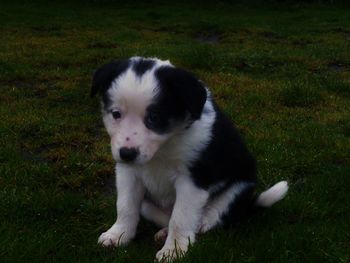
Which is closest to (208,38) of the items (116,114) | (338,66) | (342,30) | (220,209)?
(342,30)

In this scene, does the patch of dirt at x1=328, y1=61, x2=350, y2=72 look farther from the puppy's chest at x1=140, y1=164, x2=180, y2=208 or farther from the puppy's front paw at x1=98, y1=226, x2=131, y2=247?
the puppy's front paw at x1=98, y1=226, x2=131, y2=247

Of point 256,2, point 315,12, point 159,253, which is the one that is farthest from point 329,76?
point 256,2

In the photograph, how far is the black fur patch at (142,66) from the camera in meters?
3.49

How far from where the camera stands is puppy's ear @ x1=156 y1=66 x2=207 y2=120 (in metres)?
3.53

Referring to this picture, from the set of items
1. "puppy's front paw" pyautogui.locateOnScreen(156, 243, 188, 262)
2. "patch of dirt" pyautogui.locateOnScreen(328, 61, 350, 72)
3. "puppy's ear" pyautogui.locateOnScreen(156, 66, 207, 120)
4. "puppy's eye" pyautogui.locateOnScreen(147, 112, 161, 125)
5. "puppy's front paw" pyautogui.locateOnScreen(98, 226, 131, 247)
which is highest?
"puppy's ear" pyautogui.locateOnScreen(156, 66, 207, 120)

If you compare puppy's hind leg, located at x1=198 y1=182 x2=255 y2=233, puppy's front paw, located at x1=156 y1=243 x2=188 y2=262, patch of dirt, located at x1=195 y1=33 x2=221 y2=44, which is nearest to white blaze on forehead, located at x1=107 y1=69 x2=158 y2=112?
puppy's front paw, located at x1=156 y1=243 x2=188 y2=262

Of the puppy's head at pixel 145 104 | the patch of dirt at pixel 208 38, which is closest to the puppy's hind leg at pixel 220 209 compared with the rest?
the puppy's head at pixel 145 104

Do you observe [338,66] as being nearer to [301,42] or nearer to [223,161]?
[301,42]

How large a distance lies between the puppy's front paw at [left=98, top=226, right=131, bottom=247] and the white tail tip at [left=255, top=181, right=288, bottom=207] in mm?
974

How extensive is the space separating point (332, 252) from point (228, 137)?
3.30 ft

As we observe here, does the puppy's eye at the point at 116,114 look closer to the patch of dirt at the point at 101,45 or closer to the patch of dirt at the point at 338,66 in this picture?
the patch of dirt at the point at 338,66

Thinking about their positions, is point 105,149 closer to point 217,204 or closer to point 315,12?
point 217,204

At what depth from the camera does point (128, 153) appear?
11.0 ft

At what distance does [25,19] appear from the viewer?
17.7 m
